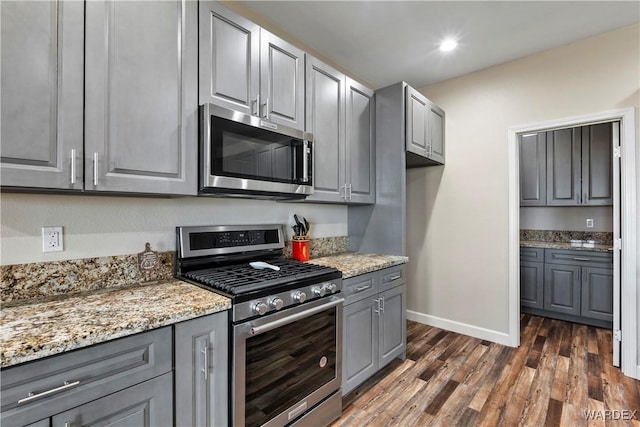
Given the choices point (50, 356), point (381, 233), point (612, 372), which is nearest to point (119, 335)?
point (50, 356)

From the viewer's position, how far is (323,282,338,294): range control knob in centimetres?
177

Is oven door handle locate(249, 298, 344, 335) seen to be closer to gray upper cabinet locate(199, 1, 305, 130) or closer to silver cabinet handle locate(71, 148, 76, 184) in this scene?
silver cabinet handle locate(71, 148, 76, 184)

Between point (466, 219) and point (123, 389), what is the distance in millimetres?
3122

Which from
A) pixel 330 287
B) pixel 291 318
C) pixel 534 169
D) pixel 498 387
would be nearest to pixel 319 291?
pixel 330 287

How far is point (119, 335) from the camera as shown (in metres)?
0.99

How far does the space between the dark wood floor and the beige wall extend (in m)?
0.47

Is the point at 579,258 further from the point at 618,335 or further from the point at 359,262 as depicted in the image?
the point at 359,262

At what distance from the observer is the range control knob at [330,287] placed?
69.7 inches

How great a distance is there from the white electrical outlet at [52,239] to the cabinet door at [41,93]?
350mm

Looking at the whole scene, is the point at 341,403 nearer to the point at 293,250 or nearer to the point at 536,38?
the point at 293,250

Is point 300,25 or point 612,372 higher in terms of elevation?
point 300,25

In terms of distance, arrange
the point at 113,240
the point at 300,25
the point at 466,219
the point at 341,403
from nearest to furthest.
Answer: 1. the point at 113,240
2. the point at 341,403
3. the point at 300,25
4. the point at 466,219

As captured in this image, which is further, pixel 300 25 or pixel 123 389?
Answer: pixel 300 25

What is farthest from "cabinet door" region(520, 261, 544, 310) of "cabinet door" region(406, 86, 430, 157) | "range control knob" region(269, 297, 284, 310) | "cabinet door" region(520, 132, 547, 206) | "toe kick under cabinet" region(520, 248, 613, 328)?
"range control knob" region(269, 297, 284, 310)
